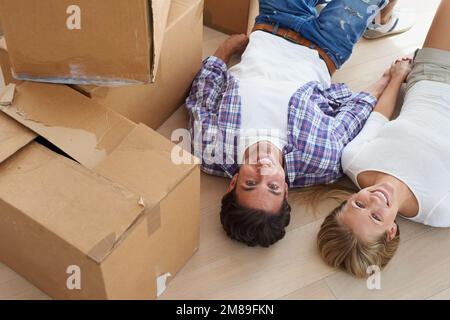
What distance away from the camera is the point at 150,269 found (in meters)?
1.05

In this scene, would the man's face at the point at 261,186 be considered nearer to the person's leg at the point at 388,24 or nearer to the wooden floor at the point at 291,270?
the wooden floor at the point at 291,270

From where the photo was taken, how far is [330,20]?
155 centimetres

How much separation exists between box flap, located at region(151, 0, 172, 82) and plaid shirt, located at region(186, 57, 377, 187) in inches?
10.4

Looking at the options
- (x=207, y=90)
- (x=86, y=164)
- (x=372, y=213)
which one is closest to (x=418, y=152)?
(x=372, y=213)

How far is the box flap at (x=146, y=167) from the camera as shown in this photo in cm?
95

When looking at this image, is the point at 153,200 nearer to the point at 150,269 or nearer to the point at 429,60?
the point at 150,269

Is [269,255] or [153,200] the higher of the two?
[153,200]

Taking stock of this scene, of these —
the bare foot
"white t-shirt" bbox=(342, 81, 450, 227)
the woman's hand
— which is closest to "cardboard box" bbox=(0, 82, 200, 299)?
"white t-shirt" bbox=(342, 81, 450, 227)

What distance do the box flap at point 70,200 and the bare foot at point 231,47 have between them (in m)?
0.78

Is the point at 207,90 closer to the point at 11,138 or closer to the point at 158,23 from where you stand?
the point at 158,23

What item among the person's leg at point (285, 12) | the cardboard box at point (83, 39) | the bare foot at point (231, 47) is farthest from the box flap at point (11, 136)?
the person's leg at point (285, 12)
